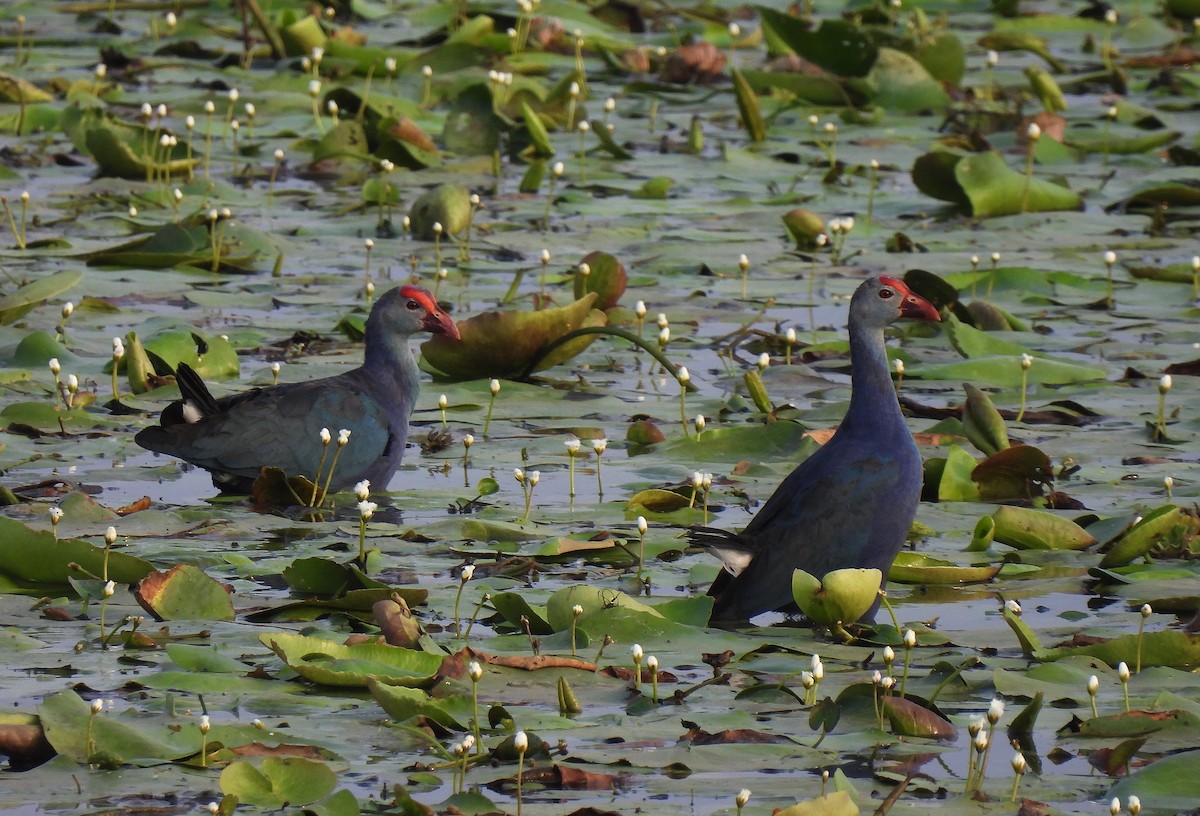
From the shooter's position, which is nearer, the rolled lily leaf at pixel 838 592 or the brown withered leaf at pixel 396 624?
the brown withered leaf at pixel 396 624

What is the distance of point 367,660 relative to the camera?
4.96 metres

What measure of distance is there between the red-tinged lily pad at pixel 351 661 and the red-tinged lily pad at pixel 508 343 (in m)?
3.04

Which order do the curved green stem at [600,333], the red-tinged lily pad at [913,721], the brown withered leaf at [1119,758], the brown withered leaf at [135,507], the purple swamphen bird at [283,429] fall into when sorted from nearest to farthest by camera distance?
1. the brown withered leaf at [1119,758]
2. the red-tinged lily pad at [913,721]
3. the brown withered leaf at [135,507]
4. the purple swamphen bird at [283,429]
5. the curved green stem at [600,333]

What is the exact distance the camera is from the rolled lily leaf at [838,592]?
532cm

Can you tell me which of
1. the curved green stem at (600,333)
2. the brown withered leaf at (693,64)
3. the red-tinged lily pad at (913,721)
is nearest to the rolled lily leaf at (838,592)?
the red-tinged lily pad at (913,721)

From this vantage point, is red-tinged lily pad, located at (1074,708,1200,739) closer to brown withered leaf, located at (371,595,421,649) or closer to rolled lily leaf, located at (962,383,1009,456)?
brown withered leaf, located at (371,595,421,649)

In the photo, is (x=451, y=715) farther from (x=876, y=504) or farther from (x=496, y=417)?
(x=496, y=417)

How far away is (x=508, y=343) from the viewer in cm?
801

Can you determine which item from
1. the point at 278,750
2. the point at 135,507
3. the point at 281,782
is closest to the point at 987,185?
the point at 135,507

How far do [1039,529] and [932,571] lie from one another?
1.61 feet

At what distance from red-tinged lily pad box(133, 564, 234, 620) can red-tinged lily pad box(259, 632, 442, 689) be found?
1.38 ft

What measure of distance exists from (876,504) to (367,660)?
167cm

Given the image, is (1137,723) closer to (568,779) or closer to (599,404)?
(568,779)

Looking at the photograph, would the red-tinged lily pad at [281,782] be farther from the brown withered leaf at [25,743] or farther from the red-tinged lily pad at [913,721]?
the red-tinged lily pad at [913,721]
